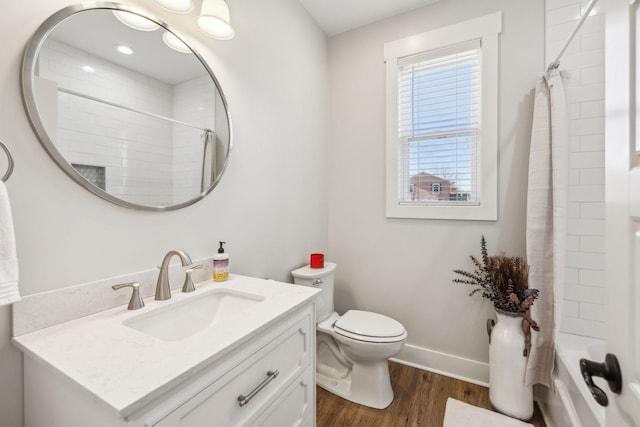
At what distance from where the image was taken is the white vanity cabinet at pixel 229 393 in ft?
1.89

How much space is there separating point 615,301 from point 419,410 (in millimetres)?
1383

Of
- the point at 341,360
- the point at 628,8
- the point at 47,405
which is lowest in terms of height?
the point at 341,360

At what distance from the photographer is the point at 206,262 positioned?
1.29 metres

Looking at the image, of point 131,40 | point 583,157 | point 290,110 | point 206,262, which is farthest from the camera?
point 290,110

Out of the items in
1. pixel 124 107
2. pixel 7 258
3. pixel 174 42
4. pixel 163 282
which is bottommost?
pixel 163 282

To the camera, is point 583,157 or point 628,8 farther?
point 583,157

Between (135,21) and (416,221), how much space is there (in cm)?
189

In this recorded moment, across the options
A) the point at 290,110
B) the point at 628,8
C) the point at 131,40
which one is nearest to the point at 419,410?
the point at 628,8

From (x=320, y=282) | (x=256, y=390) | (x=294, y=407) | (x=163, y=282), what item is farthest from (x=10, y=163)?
(x=320, y=282)

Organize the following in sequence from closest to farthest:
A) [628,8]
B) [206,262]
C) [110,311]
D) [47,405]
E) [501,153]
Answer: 1. [628,8]
2. [47,405]
3. [110,311]
4. [206,262]
5. [501,153]

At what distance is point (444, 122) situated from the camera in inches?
77.6

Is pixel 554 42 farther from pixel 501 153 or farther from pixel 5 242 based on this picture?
pixel 5 242

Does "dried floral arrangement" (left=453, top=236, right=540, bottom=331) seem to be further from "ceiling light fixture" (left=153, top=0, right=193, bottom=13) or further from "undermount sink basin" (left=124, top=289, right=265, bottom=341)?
"ceiling light fixture" (left=153, top=0, right=193, bottom=13)

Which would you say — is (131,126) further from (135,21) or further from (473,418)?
(473,418)
